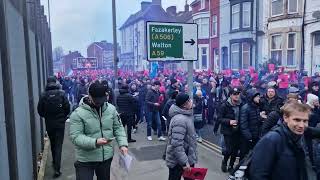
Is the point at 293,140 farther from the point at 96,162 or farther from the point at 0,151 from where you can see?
the point at 0,151

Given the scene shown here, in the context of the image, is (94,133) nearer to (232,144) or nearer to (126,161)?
(126,161)

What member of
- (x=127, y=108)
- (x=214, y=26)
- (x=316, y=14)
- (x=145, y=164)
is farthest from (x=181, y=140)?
(x=214, y=26)

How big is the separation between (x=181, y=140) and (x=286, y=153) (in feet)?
6.13

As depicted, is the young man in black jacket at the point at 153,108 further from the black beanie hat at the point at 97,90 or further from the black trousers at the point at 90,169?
the black beanie hat at the point at 97,90

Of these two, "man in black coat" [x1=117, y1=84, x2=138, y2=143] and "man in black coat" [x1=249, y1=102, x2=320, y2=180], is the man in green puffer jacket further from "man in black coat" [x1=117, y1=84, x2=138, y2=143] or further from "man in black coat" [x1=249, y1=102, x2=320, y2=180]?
"man in black coat" [x1=117, y1=84, x2=138, y2=143]

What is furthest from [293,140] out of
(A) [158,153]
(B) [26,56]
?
(A) [158,153]

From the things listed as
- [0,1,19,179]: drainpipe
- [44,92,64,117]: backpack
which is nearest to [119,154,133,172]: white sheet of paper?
[0,1,19,179]: drainpipe

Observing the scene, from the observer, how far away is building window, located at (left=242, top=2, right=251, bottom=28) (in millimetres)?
26130

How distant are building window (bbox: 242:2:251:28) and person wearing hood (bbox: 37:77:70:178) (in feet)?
71.1

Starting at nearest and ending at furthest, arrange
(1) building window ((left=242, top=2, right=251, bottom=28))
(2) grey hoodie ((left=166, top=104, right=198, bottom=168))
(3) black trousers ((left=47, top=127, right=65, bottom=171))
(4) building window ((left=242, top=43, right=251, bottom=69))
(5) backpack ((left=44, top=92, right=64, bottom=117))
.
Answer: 1. (2) grey hoodie ((left=166, top=104, right=198, bottom=168))
2. (5) backpack ((left=44, top=92, right=64, bottom=117))
3. (3) black trousers ((left=47, top=127, right=65, bottom=171))
4. (1) building window ((left=242, top=2, right=251, bottom=28))
5. (4) building window ((left=242, top=43, right=251, bottom=69))

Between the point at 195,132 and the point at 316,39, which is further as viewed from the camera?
the point at 316,39

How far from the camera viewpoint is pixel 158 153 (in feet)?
28.6

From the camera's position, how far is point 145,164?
7.75 meters

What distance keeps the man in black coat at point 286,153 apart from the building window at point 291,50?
19.9m
